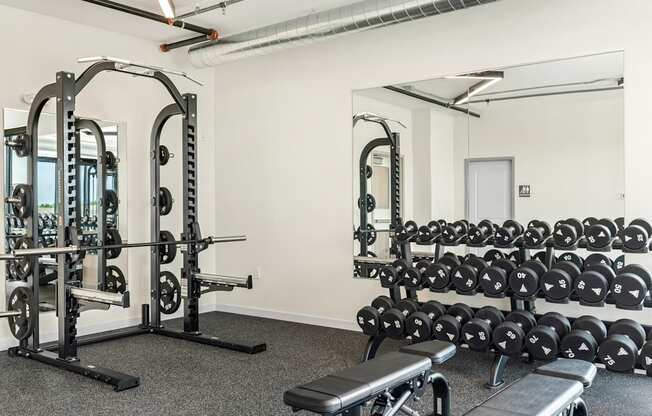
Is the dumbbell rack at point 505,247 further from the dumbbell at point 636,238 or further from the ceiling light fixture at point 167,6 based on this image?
the ceiling light fixture at point 167,6

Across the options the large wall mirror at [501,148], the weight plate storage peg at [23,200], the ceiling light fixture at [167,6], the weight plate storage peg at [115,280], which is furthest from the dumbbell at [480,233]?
the weight plate storage peg at [23,200]

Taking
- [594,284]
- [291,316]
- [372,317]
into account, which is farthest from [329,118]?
[594,284]

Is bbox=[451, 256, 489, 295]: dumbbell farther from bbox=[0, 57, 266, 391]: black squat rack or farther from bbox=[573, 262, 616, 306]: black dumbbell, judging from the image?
bbox=[0, 57, 266, 391]: black squat rack

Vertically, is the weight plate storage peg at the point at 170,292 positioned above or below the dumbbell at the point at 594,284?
below

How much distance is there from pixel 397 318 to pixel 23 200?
9.68 ft

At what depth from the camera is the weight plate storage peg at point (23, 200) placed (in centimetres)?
434

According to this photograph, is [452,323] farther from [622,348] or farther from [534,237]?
[622,348]

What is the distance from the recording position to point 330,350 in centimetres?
456

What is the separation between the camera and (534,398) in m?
2.14

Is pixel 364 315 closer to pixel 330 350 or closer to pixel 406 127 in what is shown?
pixel 330 350

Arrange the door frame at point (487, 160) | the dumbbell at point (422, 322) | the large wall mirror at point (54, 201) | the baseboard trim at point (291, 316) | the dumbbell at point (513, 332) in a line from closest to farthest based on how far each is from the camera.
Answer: the dumbbell at point (513, 332) → the dumbbell at point (422, 322) → the door frame at point (487, 160) → the large wall mirror at point (54, 201) → the baseboard trim at point (291, 316)

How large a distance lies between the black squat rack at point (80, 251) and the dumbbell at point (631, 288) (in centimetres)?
260

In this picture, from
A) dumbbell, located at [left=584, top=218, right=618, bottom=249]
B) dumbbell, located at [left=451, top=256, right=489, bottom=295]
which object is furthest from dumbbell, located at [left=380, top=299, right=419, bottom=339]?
dumbbell, located at [left=584, top=218, right=618, bottom=249]

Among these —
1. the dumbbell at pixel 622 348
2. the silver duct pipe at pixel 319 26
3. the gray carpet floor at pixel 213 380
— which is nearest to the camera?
the dumbbell at pixel 622 348
